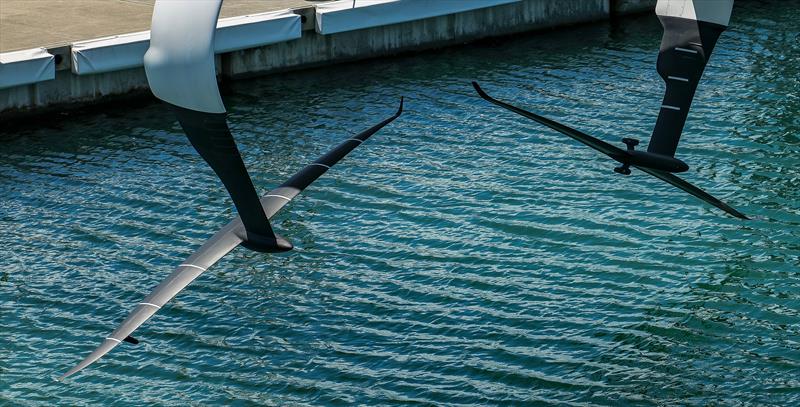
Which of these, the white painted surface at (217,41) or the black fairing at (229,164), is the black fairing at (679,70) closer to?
the black fairing at (229,164)

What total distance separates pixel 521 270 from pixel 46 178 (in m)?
14.8

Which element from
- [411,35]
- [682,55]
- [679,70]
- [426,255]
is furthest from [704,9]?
[411,35]

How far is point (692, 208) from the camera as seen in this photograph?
33594 mm

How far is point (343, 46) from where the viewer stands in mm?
47625

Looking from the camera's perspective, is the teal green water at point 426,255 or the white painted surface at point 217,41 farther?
the white painted surface at point 217,41

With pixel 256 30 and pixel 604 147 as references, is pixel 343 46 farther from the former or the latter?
pixel 604 147

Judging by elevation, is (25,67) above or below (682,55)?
below

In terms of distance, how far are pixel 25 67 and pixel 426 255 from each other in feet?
53.8

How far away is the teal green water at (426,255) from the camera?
25.4 metres

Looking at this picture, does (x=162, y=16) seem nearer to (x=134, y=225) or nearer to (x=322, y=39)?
(x=134, y=225)

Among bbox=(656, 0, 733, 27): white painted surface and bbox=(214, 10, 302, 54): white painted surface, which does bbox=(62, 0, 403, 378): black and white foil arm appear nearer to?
bbox=(656, 0, 733, 27): white painted surface

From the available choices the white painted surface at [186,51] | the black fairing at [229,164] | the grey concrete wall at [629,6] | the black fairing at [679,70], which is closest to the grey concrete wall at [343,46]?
the grey concrete wall at [629,6]

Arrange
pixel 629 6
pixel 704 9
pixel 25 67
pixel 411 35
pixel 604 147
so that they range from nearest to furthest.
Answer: pixel 604 147, pixel 704 9, pixel 25 67, pixel 411 35, pixel 629 6

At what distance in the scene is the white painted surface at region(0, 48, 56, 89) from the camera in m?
39.8
